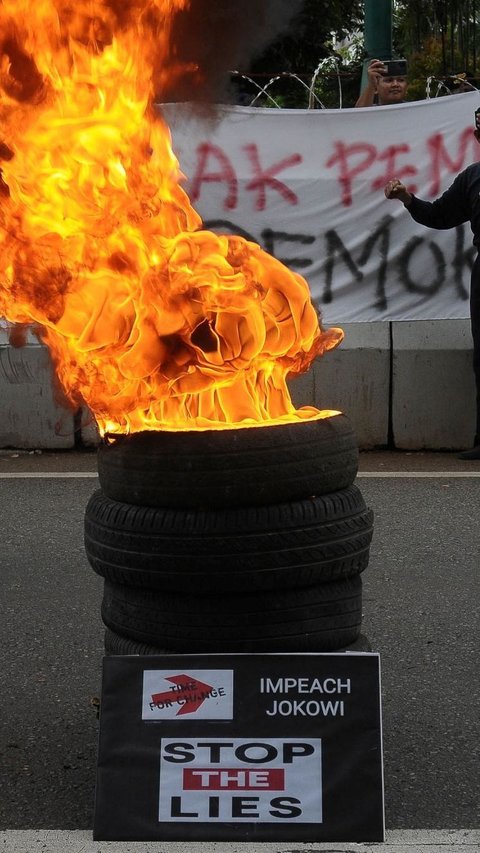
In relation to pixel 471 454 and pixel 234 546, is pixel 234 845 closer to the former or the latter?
pixel 234 546

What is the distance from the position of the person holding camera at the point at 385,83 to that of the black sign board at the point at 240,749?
7.23 meters

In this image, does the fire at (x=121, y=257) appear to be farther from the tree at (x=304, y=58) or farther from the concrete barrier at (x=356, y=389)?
the concrete barrier at (x=356, y=389)

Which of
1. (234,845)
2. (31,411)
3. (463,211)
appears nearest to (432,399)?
(463,211)

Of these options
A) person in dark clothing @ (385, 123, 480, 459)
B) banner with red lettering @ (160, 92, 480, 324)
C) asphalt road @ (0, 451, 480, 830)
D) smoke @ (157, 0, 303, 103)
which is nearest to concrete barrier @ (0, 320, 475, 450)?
person in dark clothing @ (385, 123, 480, 459)

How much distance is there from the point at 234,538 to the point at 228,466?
192mm

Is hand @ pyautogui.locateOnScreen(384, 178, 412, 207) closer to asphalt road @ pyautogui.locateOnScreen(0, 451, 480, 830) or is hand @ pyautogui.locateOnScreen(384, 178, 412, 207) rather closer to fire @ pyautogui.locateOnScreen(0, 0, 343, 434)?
asphalt road @ pyautogui.locateOnScreen(0, 451, 480, 830)

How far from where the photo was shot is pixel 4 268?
3857mm

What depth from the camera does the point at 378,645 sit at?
507 cm

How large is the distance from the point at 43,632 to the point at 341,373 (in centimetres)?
444

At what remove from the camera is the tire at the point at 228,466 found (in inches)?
133

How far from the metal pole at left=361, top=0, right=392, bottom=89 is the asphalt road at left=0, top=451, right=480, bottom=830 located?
4280 millimetres

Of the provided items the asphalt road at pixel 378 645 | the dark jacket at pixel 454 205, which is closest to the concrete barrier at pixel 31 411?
the asphalt road at pixel 378 645

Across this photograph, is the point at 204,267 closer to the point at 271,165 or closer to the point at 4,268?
the point at 4,268

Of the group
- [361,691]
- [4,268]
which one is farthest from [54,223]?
[361,691]
